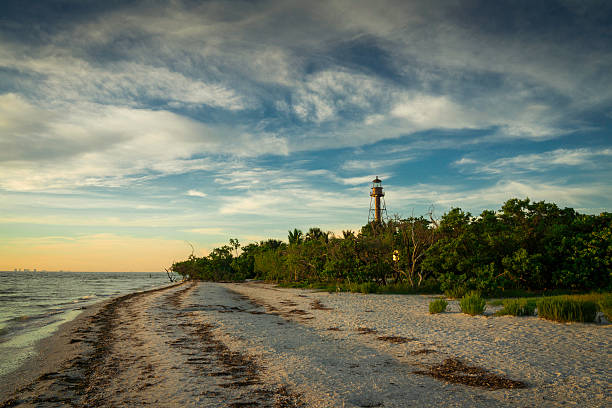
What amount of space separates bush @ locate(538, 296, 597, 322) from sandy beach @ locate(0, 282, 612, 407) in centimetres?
38

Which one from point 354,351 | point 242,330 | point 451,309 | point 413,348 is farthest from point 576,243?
point 242,330

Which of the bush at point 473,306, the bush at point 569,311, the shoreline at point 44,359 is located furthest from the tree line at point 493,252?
the shoreline at point 44,359

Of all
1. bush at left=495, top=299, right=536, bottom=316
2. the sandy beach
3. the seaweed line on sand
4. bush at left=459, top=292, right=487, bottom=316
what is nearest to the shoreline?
the sandy beach

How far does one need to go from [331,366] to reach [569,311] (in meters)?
8.30

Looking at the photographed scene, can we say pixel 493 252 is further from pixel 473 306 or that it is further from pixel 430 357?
pixel 430 357

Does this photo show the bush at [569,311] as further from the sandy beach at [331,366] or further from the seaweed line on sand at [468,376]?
the seaweed line on sand at [468,376]

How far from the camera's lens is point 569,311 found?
1072 cm

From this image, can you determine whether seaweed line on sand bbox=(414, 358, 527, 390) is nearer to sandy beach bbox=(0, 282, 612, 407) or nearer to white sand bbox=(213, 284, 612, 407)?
sandy beach bbox=(0, 282, 612, 407)

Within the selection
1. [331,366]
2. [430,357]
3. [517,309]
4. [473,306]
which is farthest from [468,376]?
[473,306]

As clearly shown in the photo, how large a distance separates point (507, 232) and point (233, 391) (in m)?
19.8

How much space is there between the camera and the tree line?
18.7 m

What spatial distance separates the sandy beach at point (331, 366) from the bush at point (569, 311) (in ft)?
1.25

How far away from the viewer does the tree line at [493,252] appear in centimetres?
1866

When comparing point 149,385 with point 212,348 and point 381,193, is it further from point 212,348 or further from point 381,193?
point 381,193
